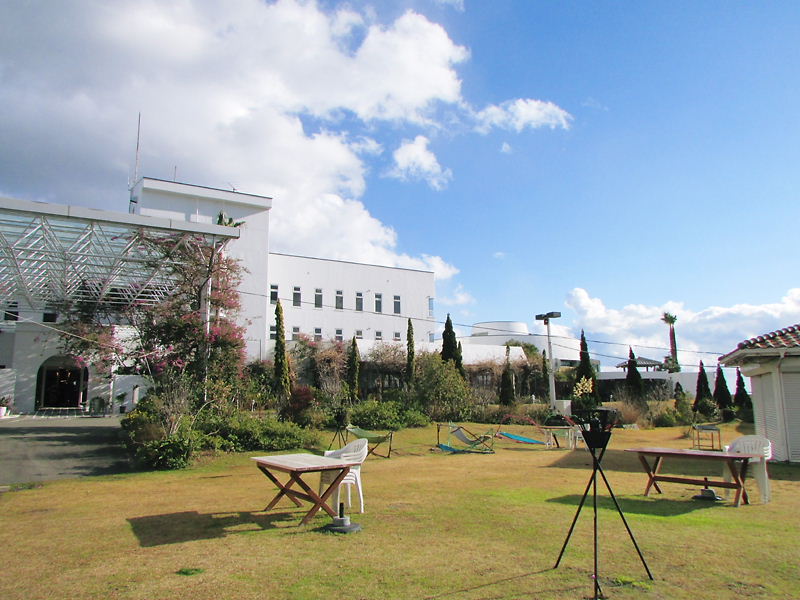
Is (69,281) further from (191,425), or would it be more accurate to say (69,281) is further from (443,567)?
(443,567)

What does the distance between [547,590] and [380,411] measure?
1678 cm

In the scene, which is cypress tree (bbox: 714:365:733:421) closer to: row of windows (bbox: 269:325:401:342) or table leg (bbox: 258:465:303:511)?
row of windows (bbox: 269:325:401:342)

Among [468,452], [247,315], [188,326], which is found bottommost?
[468,452]

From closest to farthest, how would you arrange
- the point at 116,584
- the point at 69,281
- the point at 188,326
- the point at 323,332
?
1. the point at 116,584
2. the point at 188,326
3. the point at 69,281
4. the point at 323,332

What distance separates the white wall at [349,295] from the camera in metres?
38.4

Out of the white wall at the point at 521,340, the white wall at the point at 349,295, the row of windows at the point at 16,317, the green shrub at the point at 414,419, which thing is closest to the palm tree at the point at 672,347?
the white wall at the point at 521,340

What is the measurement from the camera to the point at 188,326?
1681cm

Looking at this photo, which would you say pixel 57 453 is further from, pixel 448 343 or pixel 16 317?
pixel 448 343

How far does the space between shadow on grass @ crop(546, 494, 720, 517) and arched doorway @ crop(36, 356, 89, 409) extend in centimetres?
2915

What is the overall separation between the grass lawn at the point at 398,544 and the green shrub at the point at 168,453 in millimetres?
2248

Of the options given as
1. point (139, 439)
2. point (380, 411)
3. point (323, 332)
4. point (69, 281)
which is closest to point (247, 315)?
point (323, 332)

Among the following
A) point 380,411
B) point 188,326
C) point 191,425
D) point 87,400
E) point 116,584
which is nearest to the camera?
point 116,584

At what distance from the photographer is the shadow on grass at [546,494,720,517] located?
Result: 23.8 feet

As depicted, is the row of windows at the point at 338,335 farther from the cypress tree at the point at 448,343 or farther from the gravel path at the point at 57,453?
the gravel path at the point at 57,453
